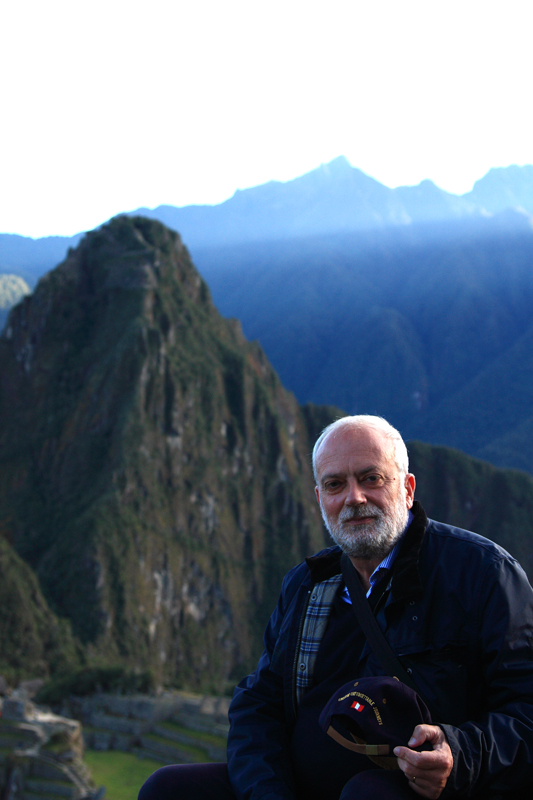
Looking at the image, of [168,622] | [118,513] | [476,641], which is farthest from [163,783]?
[168,622]

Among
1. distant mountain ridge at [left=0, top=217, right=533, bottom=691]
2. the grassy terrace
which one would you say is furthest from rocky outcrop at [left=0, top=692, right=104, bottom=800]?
distant mountain ridge at [left=0, top=217, right=533, bottom=691]

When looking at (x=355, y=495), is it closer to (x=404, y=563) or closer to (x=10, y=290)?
(x=404, y=563)

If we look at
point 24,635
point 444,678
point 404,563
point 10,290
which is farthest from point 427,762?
point 10,290

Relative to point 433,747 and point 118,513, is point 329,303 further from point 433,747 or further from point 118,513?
point 433,747

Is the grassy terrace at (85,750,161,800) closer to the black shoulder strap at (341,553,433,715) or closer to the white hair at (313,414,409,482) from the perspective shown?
the black shoulder strap at (341,553,433,715)

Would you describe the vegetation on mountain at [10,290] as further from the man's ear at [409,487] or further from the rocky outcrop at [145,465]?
the man's ear at [409,487]

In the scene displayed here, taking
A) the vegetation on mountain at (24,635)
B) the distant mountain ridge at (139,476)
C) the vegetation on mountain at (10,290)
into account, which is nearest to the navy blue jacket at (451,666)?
the vegetation on mountain at (24,635)
